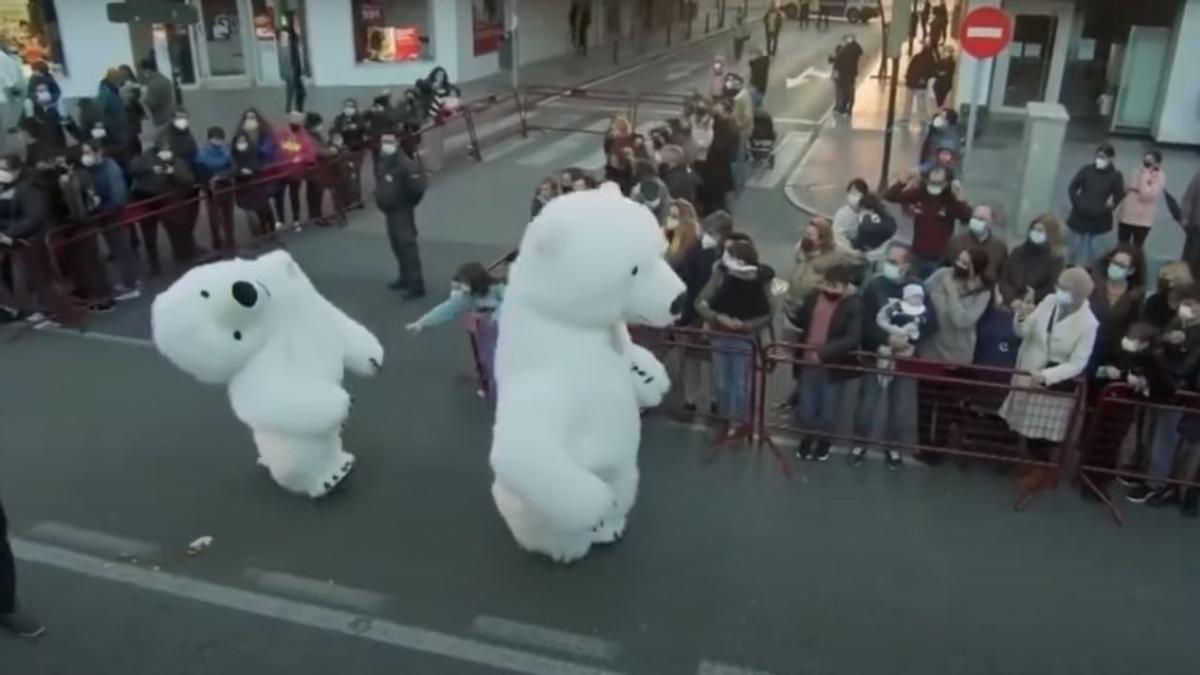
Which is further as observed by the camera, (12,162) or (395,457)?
(12,162)

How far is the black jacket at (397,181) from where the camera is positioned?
33.2 ft

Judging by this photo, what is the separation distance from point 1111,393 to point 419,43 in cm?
2076

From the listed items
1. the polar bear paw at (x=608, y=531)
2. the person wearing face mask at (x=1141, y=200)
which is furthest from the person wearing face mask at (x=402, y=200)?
the person wearing face mask at (x=1141, y=200)

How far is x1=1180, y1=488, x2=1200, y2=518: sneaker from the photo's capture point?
6871 mm

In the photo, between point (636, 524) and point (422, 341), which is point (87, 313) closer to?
point (422, 341)

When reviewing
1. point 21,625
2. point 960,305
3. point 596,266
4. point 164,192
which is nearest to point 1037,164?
point 960,305

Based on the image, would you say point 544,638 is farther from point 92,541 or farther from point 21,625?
point 92,541

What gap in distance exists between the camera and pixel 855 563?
635 cm

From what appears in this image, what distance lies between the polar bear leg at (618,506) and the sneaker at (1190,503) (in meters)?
3.75

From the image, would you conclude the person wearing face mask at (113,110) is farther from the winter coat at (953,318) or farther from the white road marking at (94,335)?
the winter coat at (953,318)

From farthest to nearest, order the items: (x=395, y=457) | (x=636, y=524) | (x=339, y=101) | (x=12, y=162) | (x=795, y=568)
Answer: (x=339, y=101), (x=12, y=162), (x=395, y=457), (x=636, y=524), (x=795, y=568)

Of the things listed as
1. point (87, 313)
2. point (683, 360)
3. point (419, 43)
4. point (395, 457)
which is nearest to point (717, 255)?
point (683, 360)

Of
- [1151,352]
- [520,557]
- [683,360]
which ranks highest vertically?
[1151,352]

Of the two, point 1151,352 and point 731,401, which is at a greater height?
point 1151,352
